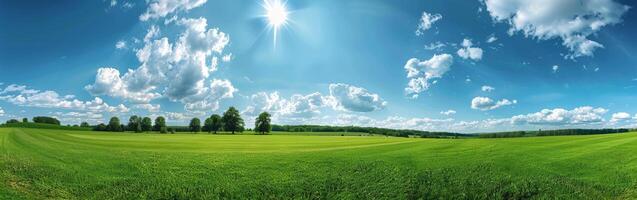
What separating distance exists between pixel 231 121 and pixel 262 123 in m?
10.0

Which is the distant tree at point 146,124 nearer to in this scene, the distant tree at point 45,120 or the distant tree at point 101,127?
the distant tree at point 101,127

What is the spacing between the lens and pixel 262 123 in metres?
123

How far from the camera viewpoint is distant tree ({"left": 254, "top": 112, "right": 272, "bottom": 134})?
404 feet

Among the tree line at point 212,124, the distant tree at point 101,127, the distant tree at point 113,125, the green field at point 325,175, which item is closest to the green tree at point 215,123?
the tree line at point 212,124

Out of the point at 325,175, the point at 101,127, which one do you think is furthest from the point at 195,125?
the point at 325,175

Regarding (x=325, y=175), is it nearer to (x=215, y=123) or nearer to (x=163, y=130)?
(x=215, y=123)

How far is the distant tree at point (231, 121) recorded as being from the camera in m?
125

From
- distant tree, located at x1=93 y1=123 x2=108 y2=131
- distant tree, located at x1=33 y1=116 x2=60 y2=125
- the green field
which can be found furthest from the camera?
distant tree, located at x1=33 y1=116 x2=60 y2=125

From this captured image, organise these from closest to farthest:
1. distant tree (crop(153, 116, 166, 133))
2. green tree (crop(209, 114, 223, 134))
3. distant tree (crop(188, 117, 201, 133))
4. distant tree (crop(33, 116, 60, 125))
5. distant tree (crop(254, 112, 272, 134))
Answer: distant tree (crop(254, 112, 272, 134)), green tree (crop(209, 114, 223, 134)), distant tree (crop(153, 116, 166, 133)), distant tree (crop(188, 117, 201, 133)), distant tree (crop(33, 116, 60, 125))

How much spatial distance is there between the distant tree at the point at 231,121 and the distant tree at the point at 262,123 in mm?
5839

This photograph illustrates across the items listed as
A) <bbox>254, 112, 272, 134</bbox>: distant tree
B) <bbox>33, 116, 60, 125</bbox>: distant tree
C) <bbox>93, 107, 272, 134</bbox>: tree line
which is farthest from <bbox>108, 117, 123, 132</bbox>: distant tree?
<bbox>33, 116, 60, 125</bbox>: distant tree

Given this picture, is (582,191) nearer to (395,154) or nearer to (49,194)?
(395,154)

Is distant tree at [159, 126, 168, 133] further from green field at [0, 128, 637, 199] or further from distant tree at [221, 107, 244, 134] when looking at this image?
green field at [0, 128, 637, 199]

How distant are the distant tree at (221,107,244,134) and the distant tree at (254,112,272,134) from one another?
5.84m
